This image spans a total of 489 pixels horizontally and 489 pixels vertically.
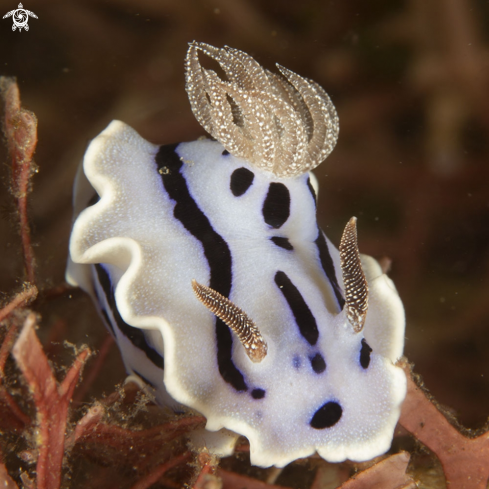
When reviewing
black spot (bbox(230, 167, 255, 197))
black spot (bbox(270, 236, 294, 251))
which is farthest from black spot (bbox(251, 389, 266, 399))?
black spot (bbox(230, 167, 255, 197))

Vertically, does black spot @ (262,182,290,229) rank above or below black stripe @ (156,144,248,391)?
above

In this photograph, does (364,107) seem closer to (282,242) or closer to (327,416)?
(282,242)

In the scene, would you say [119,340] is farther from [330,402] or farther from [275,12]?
[275,12]

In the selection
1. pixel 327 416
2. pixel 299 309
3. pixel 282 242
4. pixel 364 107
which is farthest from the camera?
pixel 364 107

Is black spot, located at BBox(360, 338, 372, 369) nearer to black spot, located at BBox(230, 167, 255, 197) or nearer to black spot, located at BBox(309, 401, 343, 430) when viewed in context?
black spot, located at BBox(309, 401, 343, 430)

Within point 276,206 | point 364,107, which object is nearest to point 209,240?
point 276,206

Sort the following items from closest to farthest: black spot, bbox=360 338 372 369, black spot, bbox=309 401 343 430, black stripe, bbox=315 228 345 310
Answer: black spot, bbox=309 401 343 430, black spot, bbox=360 338 372 369, black stripe, bbox=315 228 345 310

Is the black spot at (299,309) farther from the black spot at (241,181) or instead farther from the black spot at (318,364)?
the black spot at (241,181)
